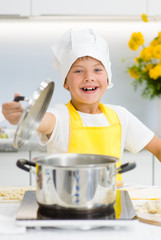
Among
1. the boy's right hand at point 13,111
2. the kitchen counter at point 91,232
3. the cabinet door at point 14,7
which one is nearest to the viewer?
the kitchen counter at point 91,232

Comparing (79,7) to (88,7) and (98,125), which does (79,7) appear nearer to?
(88,7)

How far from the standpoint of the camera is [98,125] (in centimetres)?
142

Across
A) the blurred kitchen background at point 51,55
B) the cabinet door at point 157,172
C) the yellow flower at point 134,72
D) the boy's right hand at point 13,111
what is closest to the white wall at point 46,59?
the blurred kitchen background at point 51,55

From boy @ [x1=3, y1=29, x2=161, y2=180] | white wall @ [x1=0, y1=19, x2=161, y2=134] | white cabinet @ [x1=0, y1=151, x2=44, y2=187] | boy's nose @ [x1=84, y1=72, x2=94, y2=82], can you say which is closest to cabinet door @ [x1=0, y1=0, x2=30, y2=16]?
white wall @ [x1=0, y1=19, x2=161, y2=134]

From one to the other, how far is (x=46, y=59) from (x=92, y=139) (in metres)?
1.58

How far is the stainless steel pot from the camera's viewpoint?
735mm

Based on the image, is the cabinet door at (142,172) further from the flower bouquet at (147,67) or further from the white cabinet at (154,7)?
the white cabinet at (154,7)

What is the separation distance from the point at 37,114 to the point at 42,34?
198 centimetres

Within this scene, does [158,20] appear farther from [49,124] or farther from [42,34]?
[49,124]

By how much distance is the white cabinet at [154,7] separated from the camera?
2.43m

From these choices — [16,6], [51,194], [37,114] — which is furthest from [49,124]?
[16,6]

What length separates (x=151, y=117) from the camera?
286 cm

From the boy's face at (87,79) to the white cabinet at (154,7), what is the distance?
1.23m

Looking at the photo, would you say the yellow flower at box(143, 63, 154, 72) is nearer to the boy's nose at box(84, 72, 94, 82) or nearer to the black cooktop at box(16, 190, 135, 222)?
the boy's nose at box(84, 72, 94, 82)
